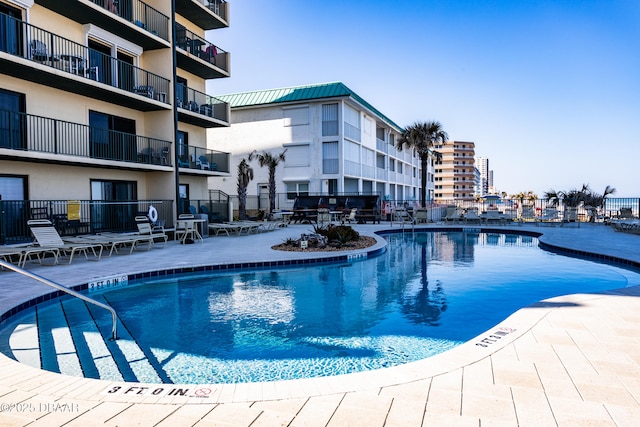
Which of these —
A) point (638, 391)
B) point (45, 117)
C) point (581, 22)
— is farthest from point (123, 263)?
point (581, 22)

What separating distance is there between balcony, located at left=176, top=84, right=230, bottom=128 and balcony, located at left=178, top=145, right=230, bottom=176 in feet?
4.39

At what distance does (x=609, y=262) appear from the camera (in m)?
10.4

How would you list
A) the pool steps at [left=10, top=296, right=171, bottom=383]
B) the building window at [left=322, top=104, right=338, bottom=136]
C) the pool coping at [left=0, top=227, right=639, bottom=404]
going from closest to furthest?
the pool coping at [left=0, top=227, right=639, bottom=404] → the pool steps at [left=10, top=296, right=171, bottom=383] → the building window at [left=322, top=104, right=338, bottom=136]

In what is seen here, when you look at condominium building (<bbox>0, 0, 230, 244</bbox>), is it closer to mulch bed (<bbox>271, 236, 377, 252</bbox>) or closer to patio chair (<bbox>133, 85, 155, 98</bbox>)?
patio chair (<bbox>133, 85, 155, 98</bbox>)

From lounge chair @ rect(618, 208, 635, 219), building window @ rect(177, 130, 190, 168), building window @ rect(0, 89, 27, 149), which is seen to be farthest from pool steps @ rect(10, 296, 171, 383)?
lounge chair @ rect(618, 208, 635, 219)

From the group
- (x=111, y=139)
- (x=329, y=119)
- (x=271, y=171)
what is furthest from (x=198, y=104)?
(x=329, y=119)

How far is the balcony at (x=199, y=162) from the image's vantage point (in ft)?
60.7

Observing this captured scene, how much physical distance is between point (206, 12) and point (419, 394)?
20.3 m

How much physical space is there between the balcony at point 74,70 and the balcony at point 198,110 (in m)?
1.63

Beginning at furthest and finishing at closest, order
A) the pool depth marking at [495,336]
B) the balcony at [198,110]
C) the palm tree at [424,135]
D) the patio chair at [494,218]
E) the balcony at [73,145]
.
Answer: the palm tree at [424,135] → the patio chair at [494,218] → the balcony at [198,110] → the balcony at [73,145] → the pool depth marking at [495,336]

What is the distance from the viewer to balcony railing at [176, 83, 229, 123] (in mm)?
18734

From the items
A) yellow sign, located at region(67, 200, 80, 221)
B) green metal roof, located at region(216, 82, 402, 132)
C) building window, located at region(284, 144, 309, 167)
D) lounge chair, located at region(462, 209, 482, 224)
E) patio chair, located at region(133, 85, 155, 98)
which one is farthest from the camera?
building window, located at region(284, 144, 309, 167)

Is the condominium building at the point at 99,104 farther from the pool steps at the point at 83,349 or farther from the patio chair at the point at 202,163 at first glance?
the pool steps at the point at 83,349

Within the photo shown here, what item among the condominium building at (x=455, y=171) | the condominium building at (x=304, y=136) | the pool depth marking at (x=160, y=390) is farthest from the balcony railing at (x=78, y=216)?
the condominium building at (x=455, y=171)
